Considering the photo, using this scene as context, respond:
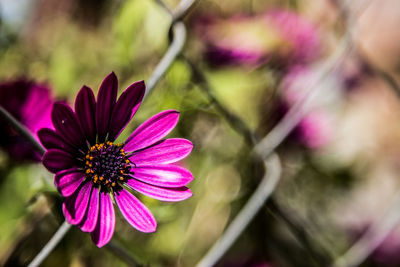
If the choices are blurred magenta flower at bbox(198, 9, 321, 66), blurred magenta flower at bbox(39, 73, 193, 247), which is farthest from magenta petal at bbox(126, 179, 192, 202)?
blurred magenta flower at bbox(198, 9, 321, 66)

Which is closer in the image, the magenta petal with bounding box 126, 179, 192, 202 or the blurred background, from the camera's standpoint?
the magenta petal with bounding box 126, 179, 192, 202

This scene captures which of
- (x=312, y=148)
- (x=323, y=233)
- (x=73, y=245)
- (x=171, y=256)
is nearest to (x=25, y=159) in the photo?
(x=73, y=245)

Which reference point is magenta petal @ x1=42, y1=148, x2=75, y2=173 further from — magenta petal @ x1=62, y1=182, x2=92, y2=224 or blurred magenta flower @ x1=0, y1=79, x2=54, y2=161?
blurred magenta flower @ x1=0, y1=79, x2=54, y2=161

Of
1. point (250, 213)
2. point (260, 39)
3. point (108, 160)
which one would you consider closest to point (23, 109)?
point (108, 160)

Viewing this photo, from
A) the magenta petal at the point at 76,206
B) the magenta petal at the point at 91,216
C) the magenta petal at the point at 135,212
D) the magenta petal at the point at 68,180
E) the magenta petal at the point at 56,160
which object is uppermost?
the magenta petal at the point at 56,160

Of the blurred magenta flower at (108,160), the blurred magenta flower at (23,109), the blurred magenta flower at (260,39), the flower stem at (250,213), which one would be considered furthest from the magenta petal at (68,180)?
the blurred magenta flower at (260,39)

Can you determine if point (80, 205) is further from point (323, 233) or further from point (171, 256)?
point (323, 233)

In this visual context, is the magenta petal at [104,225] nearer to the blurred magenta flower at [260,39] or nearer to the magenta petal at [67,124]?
the magenta petal at [67,124]
